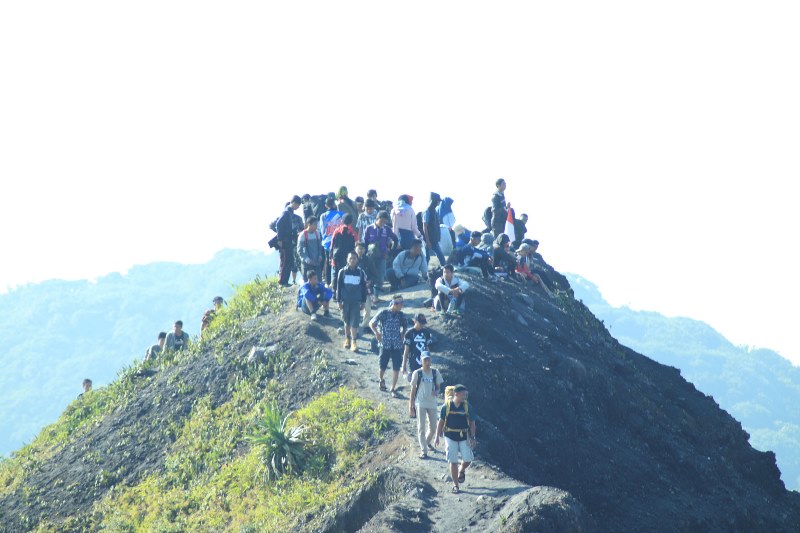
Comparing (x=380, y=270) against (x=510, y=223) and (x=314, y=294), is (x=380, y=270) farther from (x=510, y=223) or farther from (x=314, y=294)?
(x=510, y=223)

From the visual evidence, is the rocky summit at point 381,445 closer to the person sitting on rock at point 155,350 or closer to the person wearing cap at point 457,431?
the person sitting on rock at point 155,350

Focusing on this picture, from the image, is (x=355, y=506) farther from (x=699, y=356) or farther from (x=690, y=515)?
(x=699, y=356)

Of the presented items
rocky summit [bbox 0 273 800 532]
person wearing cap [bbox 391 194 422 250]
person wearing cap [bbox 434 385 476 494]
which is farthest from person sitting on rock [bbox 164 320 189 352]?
person wearing cap [bbox 434 385 476 494]

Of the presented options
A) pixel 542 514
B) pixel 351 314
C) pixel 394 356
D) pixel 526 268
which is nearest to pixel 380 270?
pixel 351 314

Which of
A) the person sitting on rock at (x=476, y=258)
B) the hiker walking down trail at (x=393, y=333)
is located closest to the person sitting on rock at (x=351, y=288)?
the hiker walking down trail at (x=393, y=333)

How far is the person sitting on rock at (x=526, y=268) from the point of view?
30.0 meters

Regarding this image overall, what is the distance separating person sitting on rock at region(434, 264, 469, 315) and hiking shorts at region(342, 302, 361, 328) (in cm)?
181

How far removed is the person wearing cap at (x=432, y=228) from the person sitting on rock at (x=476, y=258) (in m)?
0.62

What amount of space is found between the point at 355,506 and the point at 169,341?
13016mm

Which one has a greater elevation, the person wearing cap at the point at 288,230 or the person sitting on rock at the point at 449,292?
the person wearing cap at the point at 288,230

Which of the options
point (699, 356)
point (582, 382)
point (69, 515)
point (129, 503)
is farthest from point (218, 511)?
point (699, 356)

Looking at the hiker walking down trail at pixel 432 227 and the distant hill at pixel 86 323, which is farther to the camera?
the distant hill at pixel 86 323

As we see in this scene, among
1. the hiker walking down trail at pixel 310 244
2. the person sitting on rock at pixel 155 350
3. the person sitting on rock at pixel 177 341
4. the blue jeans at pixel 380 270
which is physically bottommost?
the person sitting on rock at pixel 155 350

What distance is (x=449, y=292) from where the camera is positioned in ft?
83.0
